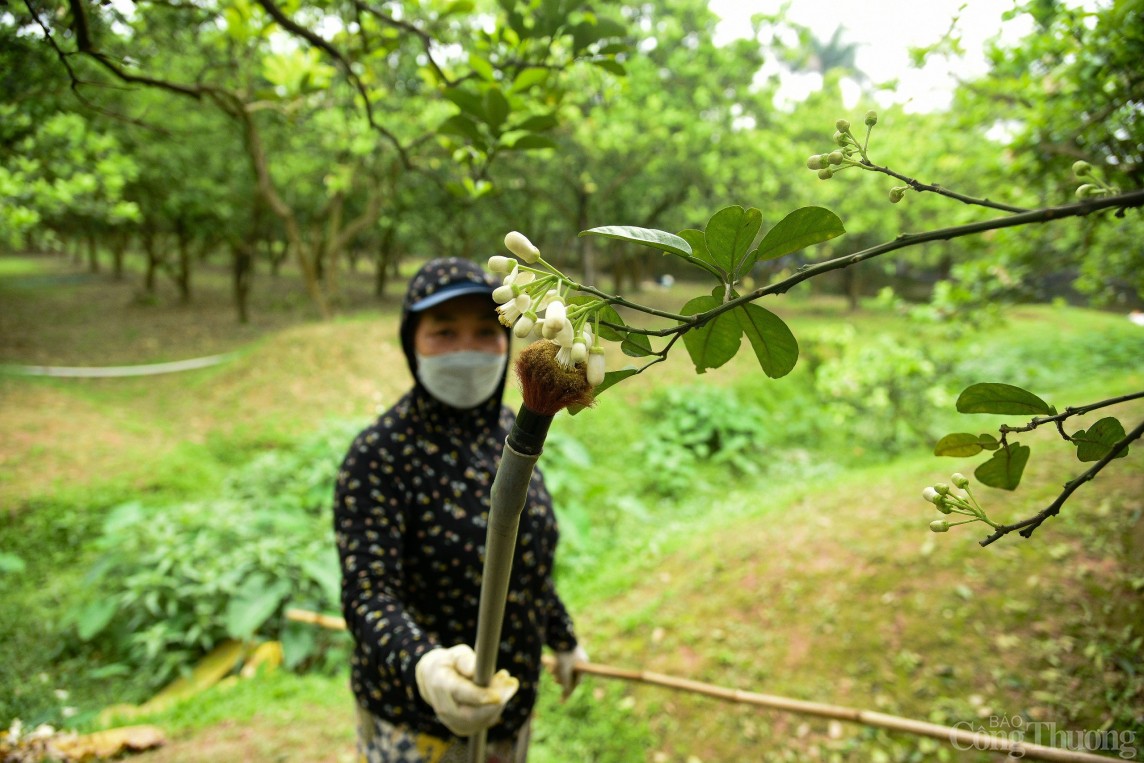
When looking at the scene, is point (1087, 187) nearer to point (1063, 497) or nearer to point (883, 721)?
point (1063, 497)

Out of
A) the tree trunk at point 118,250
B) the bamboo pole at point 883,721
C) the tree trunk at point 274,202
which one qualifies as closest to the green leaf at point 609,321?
the bamboo pole at point 883,721

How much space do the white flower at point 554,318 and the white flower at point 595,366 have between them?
69 millimetres

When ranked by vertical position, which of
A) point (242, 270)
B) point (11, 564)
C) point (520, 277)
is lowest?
point (11, 564)

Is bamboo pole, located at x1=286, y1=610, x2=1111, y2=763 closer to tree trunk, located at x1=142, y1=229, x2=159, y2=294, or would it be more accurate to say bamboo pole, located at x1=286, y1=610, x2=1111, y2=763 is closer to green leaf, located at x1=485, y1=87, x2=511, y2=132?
green leaf, located at x1=485, y1=87, x2=511, y2=132

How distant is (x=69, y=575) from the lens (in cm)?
445

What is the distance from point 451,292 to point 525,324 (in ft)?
3.83

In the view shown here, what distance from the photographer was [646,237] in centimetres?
58

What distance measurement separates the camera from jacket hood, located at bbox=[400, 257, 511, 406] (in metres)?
1.71

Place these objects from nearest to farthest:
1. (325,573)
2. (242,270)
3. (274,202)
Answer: (325,573) < (274,202) < (242,270)

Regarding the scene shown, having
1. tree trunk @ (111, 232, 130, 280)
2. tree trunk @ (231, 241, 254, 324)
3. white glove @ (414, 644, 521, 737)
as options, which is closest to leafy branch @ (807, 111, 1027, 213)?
white glove @ (414, 644, 521, 737)

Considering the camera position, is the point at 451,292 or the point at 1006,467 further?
the point at 451,292

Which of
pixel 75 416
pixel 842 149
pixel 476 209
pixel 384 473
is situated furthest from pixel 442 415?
pixel 476 209

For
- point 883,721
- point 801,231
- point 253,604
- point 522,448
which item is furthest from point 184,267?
point 801,231

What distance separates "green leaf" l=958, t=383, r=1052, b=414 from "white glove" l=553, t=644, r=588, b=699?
174 cm
